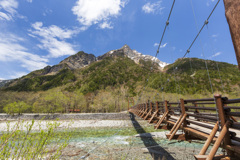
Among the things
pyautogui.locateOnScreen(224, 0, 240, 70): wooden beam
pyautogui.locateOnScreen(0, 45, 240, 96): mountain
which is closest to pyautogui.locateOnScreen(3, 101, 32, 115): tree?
pyautogui.locateOnScreen(0, 45, 240, 96): mountain

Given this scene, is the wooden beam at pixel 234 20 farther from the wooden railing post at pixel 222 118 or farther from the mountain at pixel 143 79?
the mountain at pixel 143 79

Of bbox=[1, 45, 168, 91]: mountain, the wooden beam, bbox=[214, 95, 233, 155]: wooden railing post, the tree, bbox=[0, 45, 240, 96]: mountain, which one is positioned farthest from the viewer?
bbox=[1, 45, 168, 91]: mountain

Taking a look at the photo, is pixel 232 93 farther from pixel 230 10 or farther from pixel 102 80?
pixel 102 80

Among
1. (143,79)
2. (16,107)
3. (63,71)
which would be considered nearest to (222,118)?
(16,107)

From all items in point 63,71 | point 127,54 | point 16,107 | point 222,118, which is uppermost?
point 127,54

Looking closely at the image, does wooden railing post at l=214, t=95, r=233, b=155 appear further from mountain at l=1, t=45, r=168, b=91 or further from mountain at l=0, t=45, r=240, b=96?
mountain at l=0, t=45, r=240, b=96

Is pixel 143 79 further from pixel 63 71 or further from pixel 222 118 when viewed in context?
pixel 222 118

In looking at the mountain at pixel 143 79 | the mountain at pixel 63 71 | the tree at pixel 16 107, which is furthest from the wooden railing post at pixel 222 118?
the tree at pixel 16 107

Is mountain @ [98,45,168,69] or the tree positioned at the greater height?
mountain @ [98,45,168,69]

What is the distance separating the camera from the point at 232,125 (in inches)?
68.9

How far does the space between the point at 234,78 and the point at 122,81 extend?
149 feet

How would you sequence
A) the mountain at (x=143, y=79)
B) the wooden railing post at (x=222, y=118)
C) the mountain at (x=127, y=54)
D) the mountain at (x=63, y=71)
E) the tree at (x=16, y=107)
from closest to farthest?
A: the wooden railing post at (x=222, y=118), the tree at (x=16, y=107), the mountain at (x=143, y=79), the mountain at (x=63, y=71), the mountain at (x=127, y=54)

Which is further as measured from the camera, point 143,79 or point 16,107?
point 143,79

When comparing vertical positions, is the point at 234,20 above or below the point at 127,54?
below
